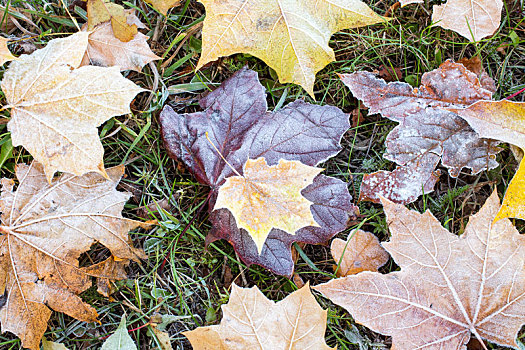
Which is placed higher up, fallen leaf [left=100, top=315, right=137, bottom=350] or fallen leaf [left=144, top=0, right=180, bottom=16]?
fallen leaf [left=144, top=0, right=180, bottom=16]

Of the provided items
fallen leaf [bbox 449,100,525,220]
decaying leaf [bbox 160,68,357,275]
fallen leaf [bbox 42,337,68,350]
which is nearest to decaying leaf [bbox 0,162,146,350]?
fallen leaf [bbox 42,337,68,350]

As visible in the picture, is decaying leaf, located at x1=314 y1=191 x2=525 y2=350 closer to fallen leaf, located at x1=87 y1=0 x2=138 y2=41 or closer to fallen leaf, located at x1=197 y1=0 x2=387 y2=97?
fallen leaf, located at x1=197 y1=0 x2=387 y2=97

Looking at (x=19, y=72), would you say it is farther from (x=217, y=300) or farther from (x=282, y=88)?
(x=217, y=300)

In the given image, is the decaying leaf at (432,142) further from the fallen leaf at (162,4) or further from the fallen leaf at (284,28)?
the fallen leaf at (162,4)

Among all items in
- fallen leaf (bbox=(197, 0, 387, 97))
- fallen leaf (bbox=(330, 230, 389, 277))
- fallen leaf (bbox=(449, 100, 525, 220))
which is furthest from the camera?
fallen leaf (bbox=(330, 230, 389, 277))

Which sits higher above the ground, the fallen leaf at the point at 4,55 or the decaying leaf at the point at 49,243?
the fallen leaf at the point at 4,55

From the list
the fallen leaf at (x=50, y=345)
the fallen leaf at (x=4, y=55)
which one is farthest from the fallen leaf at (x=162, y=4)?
the fallen leaf at (x=50, y=345)
